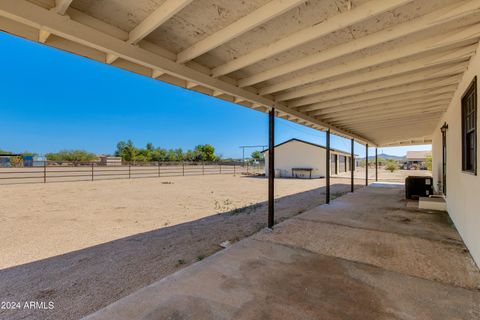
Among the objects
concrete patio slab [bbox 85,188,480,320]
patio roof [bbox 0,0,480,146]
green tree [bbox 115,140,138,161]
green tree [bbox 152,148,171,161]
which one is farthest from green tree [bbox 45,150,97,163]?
concrete patio slab [bbox 85,188,480,320]

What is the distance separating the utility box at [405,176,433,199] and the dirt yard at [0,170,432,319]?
12.0 ft

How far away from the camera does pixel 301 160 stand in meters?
20.1

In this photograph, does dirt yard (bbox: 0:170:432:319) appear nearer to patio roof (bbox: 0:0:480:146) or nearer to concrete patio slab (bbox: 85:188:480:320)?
concrete patio slab (bbox: 85:188:480:320)

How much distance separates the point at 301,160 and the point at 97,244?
18.3 meters

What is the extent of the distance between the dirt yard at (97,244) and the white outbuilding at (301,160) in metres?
13.2

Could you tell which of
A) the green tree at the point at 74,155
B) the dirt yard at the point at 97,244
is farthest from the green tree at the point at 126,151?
the dirt yard at the point at 97,244

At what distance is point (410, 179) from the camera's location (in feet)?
24.4

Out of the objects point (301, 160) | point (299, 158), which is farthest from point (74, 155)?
point (301, 160)

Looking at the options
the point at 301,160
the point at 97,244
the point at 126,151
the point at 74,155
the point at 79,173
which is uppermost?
the point at 126,151

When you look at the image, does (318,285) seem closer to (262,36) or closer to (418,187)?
(262,36)

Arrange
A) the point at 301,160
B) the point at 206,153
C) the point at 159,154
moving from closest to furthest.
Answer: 1. the point at 301,160
2. the point at 159,154
3. the point at 206,153

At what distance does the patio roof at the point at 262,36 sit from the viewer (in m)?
1.83

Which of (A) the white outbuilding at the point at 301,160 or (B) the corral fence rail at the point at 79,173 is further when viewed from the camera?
(A) the white outbuilding at the point at 301,160

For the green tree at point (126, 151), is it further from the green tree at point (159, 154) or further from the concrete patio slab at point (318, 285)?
the concrete patio slab at point (318, 285)
